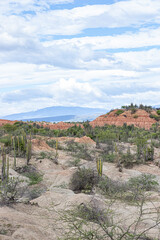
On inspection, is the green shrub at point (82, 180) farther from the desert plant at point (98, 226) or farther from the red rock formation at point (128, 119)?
the red rock formation at point (128, 119)

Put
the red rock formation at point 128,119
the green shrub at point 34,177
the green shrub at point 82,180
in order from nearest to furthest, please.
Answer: the green shrub at point 82,180 → the green shrub at point 34,177 → the red rock formation at point 128,119

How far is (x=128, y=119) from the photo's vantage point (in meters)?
65.6

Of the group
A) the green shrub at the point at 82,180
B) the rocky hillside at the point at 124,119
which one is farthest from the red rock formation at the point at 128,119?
the green shrub at the point at 82,180

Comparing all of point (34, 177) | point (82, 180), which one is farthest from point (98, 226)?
point (34, 177)

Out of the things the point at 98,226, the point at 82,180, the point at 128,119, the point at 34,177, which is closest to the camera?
the point at 98,226

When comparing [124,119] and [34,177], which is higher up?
[124,119]

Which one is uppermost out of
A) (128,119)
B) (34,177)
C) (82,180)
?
(128,119)

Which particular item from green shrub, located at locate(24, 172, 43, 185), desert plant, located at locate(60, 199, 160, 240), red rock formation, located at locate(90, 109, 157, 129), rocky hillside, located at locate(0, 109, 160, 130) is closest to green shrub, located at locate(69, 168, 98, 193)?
green shrub, located at locate(24, 172, 43, 185)

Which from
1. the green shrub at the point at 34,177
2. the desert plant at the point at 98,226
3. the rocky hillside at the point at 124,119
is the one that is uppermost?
the rocky hillside at the point at 124,119

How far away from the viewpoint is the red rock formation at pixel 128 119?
6234cm

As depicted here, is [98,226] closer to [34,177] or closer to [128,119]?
[34,177]

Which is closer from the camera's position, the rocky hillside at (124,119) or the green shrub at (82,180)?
the green shrub at (82,180)

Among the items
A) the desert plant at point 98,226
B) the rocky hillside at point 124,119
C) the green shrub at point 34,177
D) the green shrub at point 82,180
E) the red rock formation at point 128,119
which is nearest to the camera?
the desert plant at point 98,226

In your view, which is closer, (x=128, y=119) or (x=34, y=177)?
(x=34, y=177)
